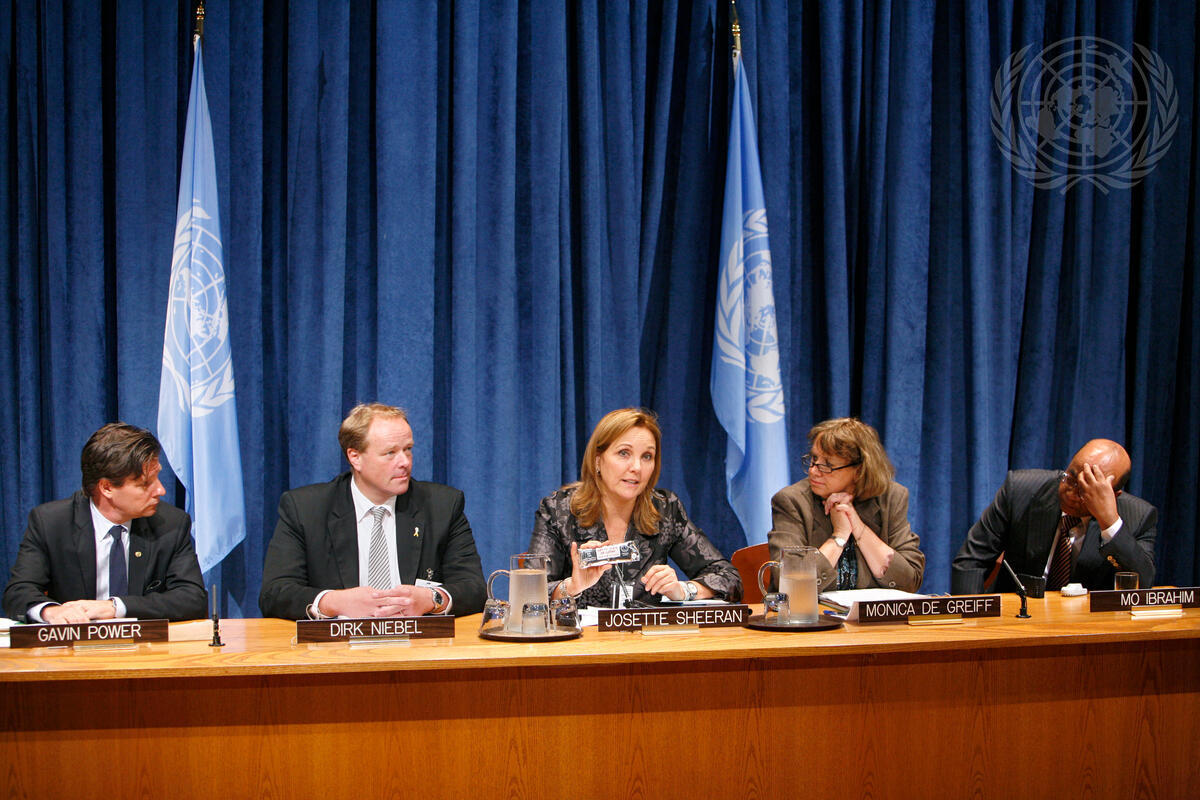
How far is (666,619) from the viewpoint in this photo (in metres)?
2.38

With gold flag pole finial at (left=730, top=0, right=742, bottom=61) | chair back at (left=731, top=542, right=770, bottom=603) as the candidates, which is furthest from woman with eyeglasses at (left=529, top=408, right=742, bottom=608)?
gold flag pole finial at (left=730, top=0, right=742, bottom=61)

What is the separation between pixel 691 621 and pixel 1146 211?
139 inches

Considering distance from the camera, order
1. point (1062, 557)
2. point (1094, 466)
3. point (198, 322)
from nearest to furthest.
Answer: point (1094, 466)
point (1062, 557)
point (198, 322)

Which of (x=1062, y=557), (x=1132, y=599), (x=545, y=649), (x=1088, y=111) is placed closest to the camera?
(x=545, y=649)

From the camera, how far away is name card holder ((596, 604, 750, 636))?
2.36 meters

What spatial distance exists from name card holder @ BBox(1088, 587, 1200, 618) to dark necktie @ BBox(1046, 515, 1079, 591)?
640 mm

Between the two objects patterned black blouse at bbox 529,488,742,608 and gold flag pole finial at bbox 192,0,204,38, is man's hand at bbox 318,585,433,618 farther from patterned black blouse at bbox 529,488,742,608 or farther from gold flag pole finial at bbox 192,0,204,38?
gold flag pole finial at bbox 192,0,204,38

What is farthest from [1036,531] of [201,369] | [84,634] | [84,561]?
[201,369]

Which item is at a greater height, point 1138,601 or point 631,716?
point 1138,601

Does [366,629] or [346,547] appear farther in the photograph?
[346,547]

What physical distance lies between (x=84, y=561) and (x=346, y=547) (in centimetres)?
72

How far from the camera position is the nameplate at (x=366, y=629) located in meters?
2.25

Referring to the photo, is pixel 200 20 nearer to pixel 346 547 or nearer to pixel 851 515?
pixel 346 547

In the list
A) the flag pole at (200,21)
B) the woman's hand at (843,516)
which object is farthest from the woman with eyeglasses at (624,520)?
the flag pole at (200,21)
